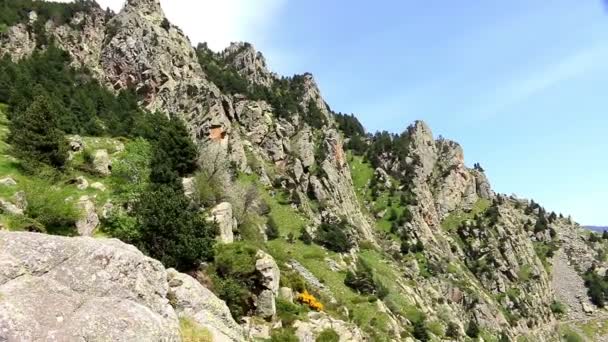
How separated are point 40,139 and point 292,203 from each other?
62.0 metres

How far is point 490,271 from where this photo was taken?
152 meters

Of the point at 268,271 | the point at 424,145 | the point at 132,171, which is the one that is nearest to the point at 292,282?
the point at 268,271

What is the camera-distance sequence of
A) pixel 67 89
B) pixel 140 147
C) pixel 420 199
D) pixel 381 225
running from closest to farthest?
pixel 140 147
pixel 67 89
pixel 381 225
pixel 420 199

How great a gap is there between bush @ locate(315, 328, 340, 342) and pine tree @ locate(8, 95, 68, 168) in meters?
27.0

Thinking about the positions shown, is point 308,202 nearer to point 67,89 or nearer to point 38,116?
point 67,89

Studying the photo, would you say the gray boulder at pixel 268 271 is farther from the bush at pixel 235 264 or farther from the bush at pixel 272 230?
the bush at pixel 272 230

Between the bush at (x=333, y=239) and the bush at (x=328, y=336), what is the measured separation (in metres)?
52.1

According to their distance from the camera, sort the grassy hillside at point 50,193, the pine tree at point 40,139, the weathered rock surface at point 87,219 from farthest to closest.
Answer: the pine tree at point 40,139, the weathered rock surface at point 87,219, the grassy hillside at point 50,193

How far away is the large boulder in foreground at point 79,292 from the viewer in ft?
44.2

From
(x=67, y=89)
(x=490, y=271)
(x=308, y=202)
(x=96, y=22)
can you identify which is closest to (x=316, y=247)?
(x=308, y=202)

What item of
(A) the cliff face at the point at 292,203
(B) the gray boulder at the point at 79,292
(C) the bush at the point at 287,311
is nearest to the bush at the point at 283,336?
(C) the bush at the point at 287,311

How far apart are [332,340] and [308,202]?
237 ft

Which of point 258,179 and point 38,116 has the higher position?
point 258,179

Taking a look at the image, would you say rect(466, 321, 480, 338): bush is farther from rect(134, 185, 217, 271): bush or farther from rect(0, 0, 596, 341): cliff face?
rect(134, 185, 217, 271): bush
